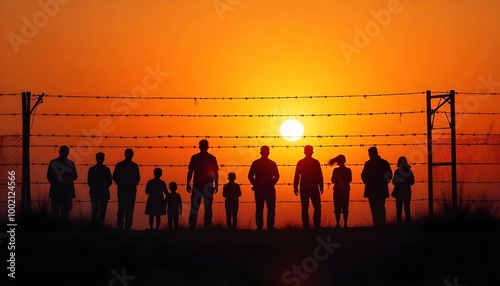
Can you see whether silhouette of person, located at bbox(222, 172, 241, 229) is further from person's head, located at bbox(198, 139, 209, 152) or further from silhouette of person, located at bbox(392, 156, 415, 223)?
silhouette of person, located at bbox(392, 156, 415, 223)

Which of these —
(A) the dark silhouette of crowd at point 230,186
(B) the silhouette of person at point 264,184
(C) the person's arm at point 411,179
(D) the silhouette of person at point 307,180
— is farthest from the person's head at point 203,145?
(C) the person's arm at point 411,179

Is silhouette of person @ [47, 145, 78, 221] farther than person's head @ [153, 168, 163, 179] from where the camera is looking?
No

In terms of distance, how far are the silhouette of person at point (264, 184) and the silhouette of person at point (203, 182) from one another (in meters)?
0.81

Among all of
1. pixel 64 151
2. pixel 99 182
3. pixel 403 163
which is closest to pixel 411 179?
pixel 403 163

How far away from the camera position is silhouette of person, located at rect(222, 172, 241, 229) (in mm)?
24031

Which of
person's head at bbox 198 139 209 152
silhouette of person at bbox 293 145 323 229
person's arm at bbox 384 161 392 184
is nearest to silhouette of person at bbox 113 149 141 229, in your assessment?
person's head at bbox 198 139 209 152

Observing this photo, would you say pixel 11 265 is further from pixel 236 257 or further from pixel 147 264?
pixel 236 257

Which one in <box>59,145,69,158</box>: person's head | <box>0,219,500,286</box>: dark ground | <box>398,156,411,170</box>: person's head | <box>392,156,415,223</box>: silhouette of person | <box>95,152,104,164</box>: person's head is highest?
<box>59,145,69,158</box>: person's head

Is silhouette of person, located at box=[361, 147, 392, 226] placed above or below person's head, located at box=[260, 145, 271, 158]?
below

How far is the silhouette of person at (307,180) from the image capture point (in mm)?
22953

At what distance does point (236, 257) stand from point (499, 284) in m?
4.46

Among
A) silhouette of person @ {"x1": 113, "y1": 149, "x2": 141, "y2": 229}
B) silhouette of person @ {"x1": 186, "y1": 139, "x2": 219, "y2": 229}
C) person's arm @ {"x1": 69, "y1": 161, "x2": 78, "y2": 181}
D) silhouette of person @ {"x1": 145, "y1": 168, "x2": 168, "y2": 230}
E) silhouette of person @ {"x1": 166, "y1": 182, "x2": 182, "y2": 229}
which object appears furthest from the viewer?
silhouette of person @ {"x1": 166, "y1": 182, "x2": 182, "y2": 229}

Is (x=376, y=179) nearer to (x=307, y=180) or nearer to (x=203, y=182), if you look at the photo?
(x=307, y=180)

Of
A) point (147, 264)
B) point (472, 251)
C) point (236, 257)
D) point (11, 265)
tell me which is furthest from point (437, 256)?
point (11, 265)
